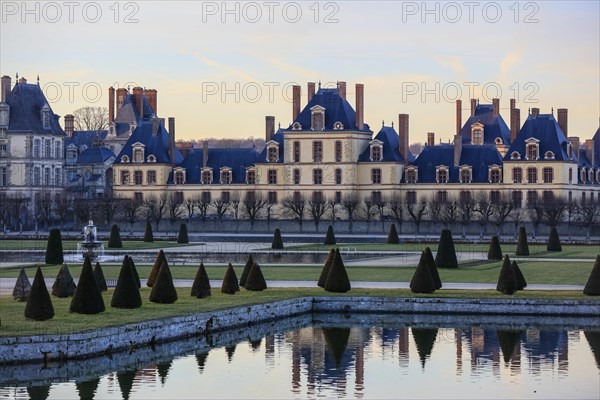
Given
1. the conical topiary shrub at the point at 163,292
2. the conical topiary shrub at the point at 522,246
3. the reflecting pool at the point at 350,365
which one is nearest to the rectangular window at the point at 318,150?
the conical topiary shrub at the point at 522,246

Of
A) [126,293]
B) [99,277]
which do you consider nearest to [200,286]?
[99,277]

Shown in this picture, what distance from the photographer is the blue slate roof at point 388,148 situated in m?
68.2

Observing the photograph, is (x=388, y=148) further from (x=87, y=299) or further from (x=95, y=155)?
(x=87, y=299)

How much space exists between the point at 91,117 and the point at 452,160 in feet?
177

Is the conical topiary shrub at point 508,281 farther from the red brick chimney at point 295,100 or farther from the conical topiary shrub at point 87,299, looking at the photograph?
the red brick chimney at point 295,100

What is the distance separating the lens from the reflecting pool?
19.0 metres

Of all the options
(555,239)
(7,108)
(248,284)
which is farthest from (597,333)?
(7,108)

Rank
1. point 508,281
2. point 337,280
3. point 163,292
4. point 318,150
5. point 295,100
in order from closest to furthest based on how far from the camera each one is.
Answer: point 163,292
point 508,281
point 337,280
point 318,150
point 295,100

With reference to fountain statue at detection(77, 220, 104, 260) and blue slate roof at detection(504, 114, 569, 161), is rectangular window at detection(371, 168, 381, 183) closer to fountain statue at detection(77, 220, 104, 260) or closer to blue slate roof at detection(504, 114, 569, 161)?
blue slate roof at detection(504, 114, 569, 161)

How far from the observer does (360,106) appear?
226ft

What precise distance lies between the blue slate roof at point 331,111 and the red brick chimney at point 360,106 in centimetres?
29

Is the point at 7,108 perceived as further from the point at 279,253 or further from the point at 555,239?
the point at 555,239

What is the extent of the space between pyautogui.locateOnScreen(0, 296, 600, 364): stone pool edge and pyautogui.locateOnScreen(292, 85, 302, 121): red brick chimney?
141 ft

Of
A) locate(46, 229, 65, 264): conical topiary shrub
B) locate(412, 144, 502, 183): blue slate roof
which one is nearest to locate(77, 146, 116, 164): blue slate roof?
locate(412, 144, 502, 183): blue slate roof
